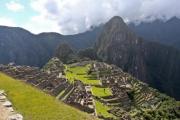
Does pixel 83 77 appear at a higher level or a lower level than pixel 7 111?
higher

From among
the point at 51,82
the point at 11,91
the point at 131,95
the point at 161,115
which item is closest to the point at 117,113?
the point at 51,82

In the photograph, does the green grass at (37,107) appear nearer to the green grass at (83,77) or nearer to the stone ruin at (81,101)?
the stone ruin at (81,101)

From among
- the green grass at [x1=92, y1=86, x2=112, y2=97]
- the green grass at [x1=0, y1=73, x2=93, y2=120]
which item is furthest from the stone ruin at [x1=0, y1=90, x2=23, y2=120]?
the green grass at [x1=92, y1=86, x2=112, y2=97]

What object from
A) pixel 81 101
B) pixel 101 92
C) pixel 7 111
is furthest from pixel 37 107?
pixel 101 92

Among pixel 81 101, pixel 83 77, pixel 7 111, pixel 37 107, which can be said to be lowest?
pixel 81 101

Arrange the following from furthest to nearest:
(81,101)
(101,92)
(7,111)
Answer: (101,92) < (81,101) < (7,111)

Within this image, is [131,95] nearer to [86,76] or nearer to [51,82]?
[86,76]

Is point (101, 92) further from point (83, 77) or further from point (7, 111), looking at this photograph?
point (7, 111)

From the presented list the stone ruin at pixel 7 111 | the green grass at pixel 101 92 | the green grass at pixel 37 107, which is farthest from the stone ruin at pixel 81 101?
the stone ruin at pixel 7 111

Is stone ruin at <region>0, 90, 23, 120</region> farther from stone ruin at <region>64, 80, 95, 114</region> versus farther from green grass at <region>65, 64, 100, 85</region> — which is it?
green grass at <region>65, 64, 100, 85</region>

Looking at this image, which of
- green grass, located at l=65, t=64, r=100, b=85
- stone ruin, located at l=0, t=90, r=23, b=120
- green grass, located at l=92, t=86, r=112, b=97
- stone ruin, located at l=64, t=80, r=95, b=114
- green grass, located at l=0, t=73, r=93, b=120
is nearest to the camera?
stone ruin, located at l=0, t=90, r=23, b=120

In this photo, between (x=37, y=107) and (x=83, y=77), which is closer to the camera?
(x=37, y=107)
